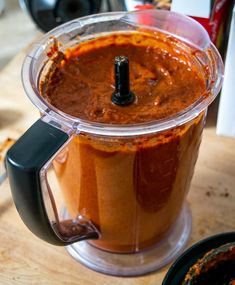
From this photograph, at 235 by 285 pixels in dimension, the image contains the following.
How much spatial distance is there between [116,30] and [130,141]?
0.23m

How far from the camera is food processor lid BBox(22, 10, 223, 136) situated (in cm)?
47

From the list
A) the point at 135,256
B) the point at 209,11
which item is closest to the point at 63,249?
the point at 135,256

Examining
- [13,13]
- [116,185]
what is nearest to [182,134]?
[116,185]

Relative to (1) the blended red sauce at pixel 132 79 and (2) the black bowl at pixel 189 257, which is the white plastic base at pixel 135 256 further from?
(1) the blended red sauce at pixel 132 79

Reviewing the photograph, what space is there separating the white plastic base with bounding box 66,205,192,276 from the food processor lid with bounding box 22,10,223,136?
236 mm

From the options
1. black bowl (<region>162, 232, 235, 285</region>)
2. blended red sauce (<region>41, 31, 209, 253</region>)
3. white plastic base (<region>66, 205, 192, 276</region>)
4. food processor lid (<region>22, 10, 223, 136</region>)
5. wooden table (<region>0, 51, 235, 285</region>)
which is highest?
food processor lid (<region>22, 10, 223, 136</region>)

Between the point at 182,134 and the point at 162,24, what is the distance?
210mm

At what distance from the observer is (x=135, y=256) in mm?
646

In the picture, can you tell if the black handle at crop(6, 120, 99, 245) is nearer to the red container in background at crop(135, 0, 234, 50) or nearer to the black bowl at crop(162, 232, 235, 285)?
the black bowl at crop(162, 232, 235, 285)

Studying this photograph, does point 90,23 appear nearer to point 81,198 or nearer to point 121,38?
point 121,38

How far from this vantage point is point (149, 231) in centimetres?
62

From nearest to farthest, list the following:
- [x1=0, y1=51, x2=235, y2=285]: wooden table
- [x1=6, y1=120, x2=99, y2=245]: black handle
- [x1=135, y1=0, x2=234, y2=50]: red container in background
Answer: [x1=6, y1=120, x2=99, y2=245]: black handle, [x1=0, y1=51, x2=235, y2=285]: wooden table, [x1=135, y1=0, x2=234, y2=50]: red container in background

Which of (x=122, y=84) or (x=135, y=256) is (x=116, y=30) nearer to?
(x=122, y=84)

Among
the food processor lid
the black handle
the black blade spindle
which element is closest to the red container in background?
the food processor lid
